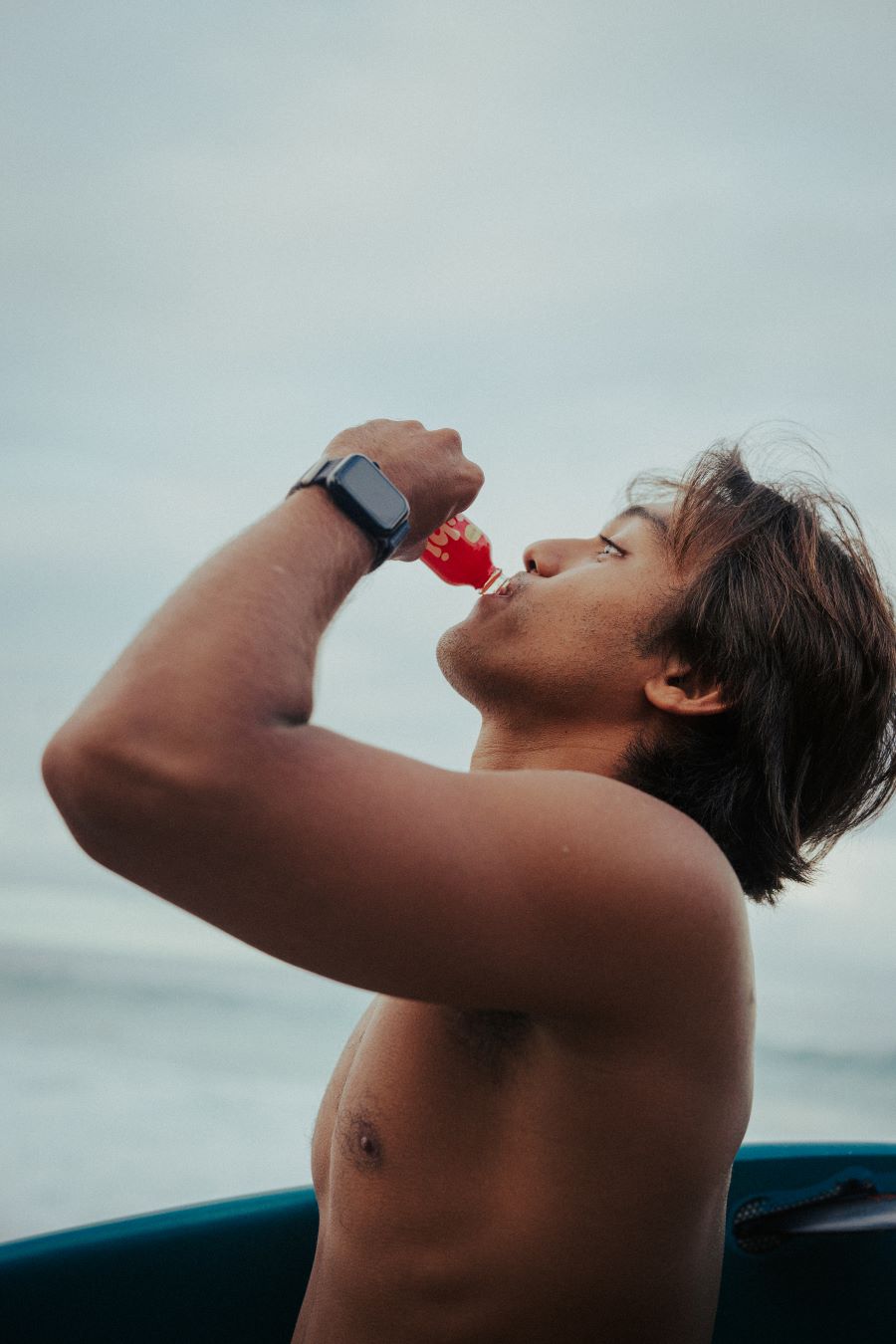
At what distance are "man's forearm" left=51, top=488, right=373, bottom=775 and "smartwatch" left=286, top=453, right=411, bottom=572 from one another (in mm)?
58

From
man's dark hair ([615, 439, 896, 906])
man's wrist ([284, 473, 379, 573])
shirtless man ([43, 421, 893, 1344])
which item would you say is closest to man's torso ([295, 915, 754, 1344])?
shirtless man ([43, 421, 893, 1344])

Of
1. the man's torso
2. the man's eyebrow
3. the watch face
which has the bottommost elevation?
the man's torso

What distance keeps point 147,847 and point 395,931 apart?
0.18 m

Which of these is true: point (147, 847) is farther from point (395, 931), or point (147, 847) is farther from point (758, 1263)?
point (758, 1263)

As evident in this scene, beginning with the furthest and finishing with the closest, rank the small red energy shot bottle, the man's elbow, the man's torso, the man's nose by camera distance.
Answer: the small red energy shot bottle, the man's nose, the man's torso, the man's elbow

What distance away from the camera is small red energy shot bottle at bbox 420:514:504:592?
1480 millimetres

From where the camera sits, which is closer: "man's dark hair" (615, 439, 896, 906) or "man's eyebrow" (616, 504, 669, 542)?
"man's dark hair" (615, 439, 896, 906)

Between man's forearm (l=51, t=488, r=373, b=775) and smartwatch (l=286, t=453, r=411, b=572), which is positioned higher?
smartwatch (l=286, t=453, r=411, b=572)

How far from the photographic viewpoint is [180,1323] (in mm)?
1465

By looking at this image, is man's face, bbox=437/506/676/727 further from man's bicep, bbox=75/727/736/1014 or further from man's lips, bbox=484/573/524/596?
man's bicep, bbox=75/727/736/1014

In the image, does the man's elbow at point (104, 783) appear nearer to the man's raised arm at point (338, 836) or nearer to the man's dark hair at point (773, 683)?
the man's raised arm at point (338, 836)

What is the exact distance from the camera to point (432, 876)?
0.79m

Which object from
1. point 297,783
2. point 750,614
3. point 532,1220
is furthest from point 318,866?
point 750,614

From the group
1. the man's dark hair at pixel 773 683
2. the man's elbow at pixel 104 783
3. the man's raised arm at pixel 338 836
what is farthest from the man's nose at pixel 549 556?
the man's elbow at pixel 104 783
